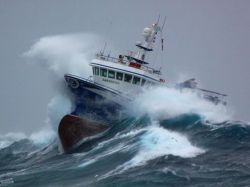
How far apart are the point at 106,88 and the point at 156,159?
12.5 meters

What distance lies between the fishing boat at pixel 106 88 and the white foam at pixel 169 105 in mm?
723

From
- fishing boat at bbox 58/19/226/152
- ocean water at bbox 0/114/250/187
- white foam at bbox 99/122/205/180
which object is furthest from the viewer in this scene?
fishing boat at bbox 58/19/226/152

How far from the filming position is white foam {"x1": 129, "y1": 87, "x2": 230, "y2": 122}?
36594 millimetres

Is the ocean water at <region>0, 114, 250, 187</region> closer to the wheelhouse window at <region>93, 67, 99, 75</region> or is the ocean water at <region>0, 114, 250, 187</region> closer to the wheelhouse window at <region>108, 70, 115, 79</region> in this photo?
the wheelhouse window at <region>108, 70, 115, 79</region>

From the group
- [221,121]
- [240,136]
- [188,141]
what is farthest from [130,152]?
[221,121]

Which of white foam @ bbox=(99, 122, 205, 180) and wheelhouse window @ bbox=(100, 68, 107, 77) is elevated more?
wheelhouse window @ bbox=(100, 68, 107, 77)

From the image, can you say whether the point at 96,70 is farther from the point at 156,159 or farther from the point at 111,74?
the point at 156,159

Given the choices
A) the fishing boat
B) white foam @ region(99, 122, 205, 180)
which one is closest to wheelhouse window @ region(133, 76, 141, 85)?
the fishing boat

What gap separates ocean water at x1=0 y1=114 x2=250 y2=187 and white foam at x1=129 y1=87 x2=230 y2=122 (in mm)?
919

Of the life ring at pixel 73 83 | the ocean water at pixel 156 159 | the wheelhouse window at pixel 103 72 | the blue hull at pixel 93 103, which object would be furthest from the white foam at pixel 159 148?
the wheelhouse window at pixel 103 72

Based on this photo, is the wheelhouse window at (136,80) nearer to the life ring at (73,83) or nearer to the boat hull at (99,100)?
the boat hull at (99,100)

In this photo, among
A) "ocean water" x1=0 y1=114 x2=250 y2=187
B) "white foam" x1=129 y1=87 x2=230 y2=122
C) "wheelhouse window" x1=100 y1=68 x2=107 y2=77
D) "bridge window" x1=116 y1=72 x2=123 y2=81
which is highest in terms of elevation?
"wheelhouse window" x1=100 y1=68 x2=107 y2=77

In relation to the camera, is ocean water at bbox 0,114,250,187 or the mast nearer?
ocean water at bbox 0,114,250,187

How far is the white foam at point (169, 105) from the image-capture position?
36.6 meters
